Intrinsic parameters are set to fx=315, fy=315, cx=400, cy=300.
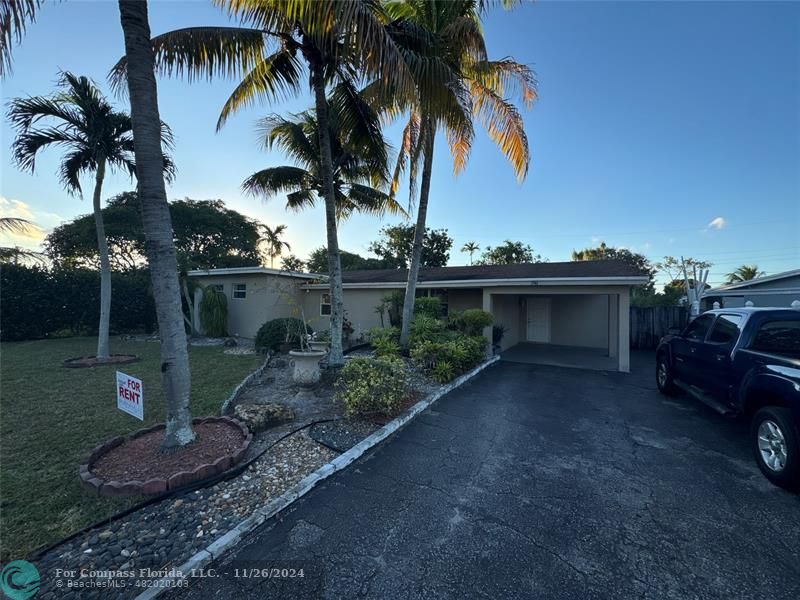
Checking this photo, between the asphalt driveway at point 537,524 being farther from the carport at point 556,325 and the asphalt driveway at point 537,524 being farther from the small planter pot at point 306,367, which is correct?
the carport at point 556,325

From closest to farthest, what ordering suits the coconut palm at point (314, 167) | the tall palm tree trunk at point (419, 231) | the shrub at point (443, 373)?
the shrub at point (443, 373)
the coconut palm at point (314, 167)
the tall palm tree trunk at point (419, 231)

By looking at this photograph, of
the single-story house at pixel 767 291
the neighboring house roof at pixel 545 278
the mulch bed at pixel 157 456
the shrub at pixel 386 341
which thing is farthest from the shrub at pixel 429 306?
the single-story house at pixel 767 291

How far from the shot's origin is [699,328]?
5680 millimetres

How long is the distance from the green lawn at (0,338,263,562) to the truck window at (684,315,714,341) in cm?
824

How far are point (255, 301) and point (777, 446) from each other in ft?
49.3

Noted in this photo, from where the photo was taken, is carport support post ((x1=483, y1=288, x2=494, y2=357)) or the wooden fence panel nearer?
carport support post ((x1=483, y1=288, x2=494, y2=357))

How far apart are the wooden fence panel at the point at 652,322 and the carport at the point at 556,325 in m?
1.14

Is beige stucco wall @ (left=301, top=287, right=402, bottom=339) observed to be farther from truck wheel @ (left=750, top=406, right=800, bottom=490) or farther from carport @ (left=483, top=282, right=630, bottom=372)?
truck wheel @ (left=750, top=406, right=800, bottom=490)

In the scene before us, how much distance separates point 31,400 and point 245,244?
23.4 meters

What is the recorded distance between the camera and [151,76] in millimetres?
3604

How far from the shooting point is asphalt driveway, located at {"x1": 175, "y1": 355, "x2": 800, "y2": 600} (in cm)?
217

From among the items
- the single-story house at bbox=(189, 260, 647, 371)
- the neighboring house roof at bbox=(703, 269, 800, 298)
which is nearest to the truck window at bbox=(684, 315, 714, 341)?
the single-story house at bbox=(189, 260, 647, 371)

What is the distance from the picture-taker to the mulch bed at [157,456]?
10.7 ft

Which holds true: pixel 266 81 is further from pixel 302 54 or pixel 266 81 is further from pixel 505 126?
pixel 505 126
